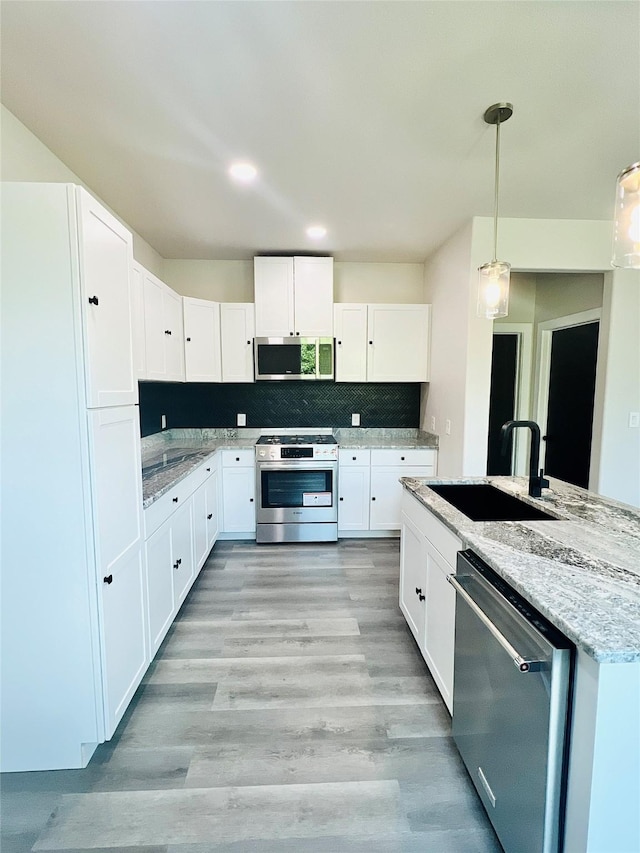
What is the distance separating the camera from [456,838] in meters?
1.15

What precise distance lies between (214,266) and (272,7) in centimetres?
270

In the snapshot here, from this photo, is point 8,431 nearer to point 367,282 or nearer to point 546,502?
point 546,502

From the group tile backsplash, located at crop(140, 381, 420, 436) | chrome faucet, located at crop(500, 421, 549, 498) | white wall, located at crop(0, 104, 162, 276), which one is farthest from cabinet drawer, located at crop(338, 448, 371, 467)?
white wall, located at crop(0, 104, 162, 276)

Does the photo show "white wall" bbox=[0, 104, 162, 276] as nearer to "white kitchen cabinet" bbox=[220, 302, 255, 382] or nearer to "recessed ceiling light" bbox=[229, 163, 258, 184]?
"recessed ceiling light" bbox=[229, 163, 258, 184]

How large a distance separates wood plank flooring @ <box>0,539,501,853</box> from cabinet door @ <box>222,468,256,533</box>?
3.84ft

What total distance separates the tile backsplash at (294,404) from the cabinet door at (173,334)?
1.81 feet

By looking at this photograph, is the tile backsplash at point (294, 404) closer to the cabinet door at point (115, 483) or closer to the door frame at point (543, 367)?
the door frame at point (543, 367)

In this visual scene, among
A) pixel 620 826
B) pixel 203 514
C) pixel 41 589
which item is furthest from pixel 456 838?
pixel 203 514

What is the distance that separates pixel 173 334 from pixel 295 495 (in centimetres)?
178

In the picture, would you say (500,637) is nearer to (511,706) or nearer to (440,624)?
(511,706)

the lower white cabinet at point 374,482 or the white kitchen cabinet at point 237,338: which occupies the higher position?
the white kitchen cabinet at point 237,338

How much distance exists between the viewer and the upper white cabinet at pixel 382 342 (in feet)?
11.6

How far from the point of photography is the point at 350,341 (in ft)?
11.7

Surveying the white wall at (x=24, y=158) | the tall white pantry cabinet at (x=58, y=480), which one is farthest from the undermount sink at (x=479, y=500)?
the white wall at (x=24, y=158)
